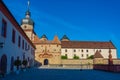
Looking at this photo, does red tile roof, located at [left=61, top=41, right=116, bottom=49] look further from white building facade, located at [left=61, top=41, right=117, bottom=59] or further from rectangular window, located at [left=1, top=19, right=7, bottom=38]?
rectangular window, located at [left=1, top=19, right=7, bottom=38]

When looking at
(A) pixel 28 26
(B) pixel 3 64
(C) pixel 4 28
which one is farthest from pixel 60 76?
(A) pixel 28 26

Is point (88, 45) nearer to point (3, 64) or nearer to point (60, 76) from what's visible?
point (60, 76)

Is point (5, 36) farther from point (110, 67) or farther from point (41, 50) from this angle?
point (41, 50)

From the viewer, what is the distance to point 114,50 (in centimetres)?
9694

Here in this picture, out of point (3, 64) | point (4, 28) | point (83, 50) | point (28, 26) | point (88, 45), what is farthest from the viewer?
point (88, 45)

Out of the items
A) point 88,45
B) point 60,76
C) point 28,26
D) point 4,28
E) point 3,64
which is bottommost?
point 60,76

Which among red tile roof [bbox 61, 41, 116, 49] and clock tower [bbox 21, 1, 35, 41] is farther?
red tile roof [bbox 61, 41, 116, 49]

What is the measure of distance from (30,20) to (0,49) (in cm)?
6171

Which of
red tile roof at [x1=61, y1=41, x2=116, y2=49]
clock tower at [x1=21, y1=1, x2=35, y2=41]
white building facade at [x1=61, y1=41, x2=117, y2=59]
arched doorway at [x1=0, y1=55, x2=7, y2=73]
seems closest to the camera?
arched doorway at [x1=0, y1=55, x2=7, y2=73]

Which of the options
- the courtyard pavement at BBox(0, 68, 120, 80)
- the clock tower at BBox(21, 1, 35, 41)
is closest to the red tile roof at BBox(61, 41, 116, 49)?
the clock tower at BBox(21, 1, 35, 41)

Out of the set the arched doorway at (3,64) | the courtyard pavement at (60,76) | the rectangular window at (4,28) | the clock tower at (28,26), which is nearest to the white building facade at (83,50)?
the clock tower at (28,26)

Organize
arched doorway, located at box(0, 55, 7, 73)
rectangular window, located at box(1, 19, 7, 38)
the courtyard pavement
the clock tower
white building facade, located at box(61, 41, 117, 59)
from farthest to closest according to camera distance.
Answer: white building facade, located at box(61, 41, 117, 59) < the clock tower < arched doorway, located at box(0, 55, 7, 73) < rectangular window, located at box(1, 19, 7, 38) < the courtyard pavement

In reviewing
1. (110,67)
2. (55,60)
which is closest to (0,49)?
(110,67)

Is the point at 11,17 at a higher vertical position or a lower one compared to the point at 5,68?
higher
